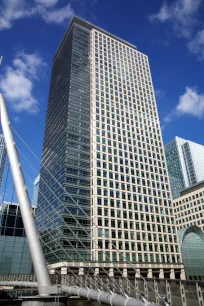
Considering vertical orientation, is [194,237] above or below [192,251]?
above

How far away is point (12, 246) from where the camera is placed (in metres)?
54.8

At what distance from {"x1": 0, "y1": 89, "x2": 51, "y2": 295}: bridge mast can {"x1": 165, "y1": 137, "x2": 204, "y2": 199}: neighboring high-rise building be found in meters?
168

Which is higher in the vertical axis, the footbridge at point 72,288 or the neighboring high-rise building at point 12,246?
the neighboring high-rise building at point 12,246

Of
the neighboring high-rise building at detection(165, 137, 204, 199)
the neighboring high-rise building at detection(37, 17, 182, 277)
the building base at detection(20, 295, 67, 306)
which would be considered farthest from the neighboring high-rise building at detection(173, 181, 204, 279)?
the building base at detection(20, 295, 67, 306)

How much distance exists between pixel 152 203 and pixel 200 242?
25.0 meters

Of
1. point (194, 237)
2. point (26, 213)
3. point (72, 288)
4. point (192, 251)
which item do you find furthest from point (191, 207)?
point (26, 213)

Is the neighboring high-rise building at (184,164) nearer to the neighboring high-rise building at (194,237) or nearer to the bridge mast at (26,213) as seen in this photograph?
the neighboring high-rise building at (194,237)

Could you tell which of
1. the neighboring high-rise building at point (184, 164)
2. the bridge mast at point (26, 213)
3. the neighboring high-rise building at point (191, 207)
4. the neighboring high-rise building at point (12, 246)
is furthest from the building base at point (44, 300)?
the neighboring high-rise building at point (184, 164)

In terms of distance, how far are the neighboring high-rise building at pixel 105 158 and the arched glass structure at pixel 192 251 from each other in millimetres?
4059

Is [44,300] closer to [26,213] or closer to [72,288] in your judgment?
[72,288]

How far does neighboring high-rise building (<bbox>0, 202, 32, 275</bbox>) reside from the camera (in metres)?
52.6

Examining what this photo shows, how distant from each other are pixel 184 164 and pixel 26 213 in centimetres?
17780

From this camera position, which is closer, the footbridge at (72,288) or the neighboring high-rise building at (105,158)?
the footbridge at (72,288)

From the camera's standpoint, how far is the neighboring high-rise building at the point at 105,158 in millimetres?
73688
